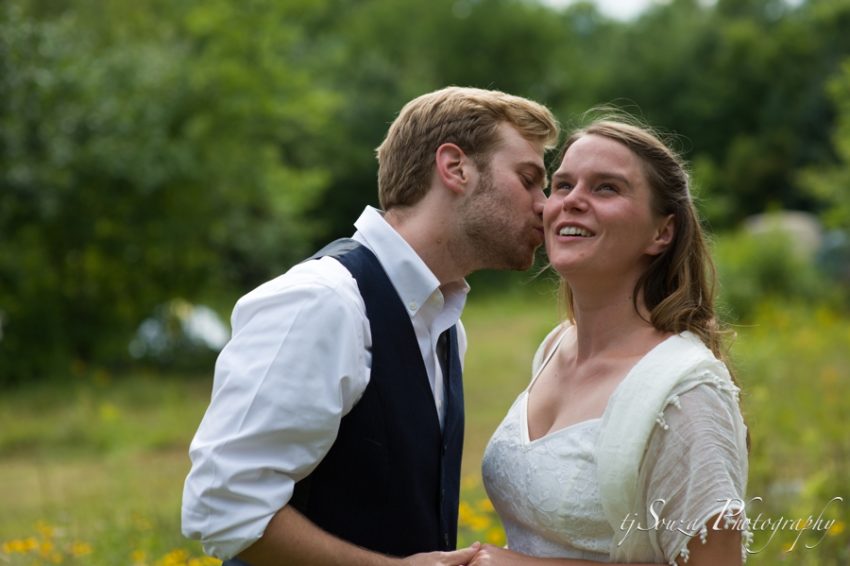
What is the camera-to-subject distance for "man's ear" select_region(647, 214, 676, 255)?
123 inches

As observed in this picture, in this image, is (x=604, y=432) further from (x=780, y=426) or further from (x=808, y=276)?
(x=808, y=276)

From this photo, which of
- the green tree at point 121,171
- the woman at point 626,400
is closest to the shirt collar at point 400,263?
the woman at point 626,400

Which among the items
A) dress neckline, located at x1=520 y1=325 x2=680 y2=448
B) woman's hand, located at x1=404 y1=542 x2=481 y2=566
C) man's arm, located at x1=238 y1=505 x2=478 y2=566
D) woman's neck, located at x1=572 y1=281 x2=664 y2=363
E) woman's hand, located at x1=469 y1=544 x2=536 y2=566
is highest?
woman's neck, located at x1=572 y1=281 x2=664 y2=363

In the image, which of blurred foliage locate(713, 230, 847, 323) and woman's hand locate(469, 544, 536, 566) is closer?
woman's hand locate(469, 544, 536, 566)

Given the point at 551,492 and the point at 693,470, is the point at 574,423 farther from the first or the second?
the point at 693,470

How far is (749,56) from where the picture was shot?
42.2m

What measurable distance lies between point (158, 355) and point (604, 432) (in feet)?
48.7

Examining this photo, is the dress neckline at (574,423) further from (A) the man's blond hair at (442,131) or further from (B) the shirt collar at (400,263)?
(A) the man's blond hair at (442,131)

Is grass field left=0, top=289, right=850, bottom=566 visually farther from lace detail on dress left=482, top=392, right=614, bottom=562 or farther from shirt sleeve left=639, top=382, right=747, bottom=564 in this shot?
lace detail on dress left=482, top=392, right=614, bottom=562

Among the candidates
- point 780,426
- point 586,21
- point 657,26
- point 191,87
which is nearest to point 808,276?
point 191,87

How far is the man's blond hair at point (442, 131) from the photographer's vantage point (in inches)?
125

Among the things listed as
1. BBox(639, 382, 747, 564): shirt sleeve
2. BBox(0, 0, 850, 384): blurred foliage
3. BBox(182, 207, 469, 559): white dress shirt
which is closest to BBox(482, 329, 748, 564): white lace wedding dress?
BBox(639, 382, 747, 564): shirt sleeve

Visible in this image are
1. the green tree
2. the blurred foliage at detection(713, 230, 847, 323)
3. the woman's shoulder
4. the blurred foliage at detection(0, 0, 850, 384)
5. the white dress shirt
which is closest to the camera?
the white dress shirt

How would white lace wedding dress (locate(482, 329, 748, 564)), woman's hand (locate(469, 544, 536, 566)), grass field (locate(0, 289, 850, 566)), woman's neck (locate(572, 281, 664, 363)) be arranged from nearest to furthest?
white lace wedding dress (locate(482, 329, 748, 564))
woman's hand (locate(469, 544, 536, 566))
woman's neck (locate(572, 281, 664, 363))
grass field (locate(0, 289, 850, 566))
